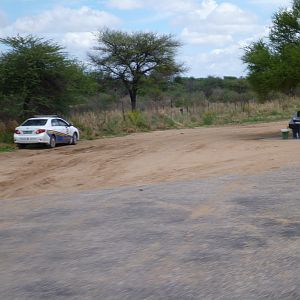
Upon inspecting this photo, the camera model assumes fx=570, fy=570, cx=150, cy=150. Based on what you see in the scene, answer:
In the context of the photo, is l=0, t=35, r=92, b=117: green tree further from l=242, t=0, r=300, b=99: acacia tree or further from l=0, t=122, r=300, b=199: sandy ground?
l=242, t=0, r=300, b=99: acacia tree

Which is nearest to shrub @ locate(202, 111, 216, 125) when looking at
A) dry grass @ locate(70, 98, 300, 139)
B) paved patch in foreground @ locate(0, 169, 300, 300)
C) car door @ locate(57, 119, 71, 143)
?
dry grass @ locate(70, 98, 300, 139)

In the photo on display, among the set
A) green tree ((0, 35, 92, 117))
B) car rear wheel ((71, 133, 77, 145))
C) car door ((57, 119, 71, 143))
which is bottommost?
car rear wheel ((71, 133, 77, 145))

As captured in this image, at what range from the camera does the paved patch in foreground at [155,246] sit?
5398 millimetres

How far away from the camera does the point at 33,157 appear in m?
21.9

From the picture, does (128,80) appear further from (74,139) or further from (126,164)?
(126,164)

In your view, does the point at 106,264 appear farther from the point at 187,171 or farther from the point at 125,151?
the point at 125,151

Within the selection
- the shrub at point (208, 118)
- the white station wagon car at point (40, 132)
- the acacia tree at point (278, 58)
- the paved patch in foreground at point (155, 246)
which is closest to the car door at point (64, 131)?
the white station wagon car at point (40, 132)

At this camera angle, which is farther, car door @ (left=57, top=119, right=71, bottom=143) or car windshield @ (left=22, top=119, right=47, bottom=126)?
car door @ (left=57, top=119, right=71, bottom=143)

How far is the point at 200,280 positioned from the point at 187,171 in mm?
9777

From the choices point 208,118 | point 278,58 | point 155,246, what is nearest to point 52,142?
point 278,58

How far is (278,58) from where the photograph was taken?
1108 inches

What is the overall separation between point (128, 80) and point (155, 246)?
49217mm

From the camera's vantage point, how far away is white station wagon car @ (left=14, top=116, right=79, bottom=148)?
993 inches

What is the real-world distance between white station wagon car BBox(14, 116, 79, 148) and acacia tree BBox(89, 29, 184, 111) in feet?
90.4
